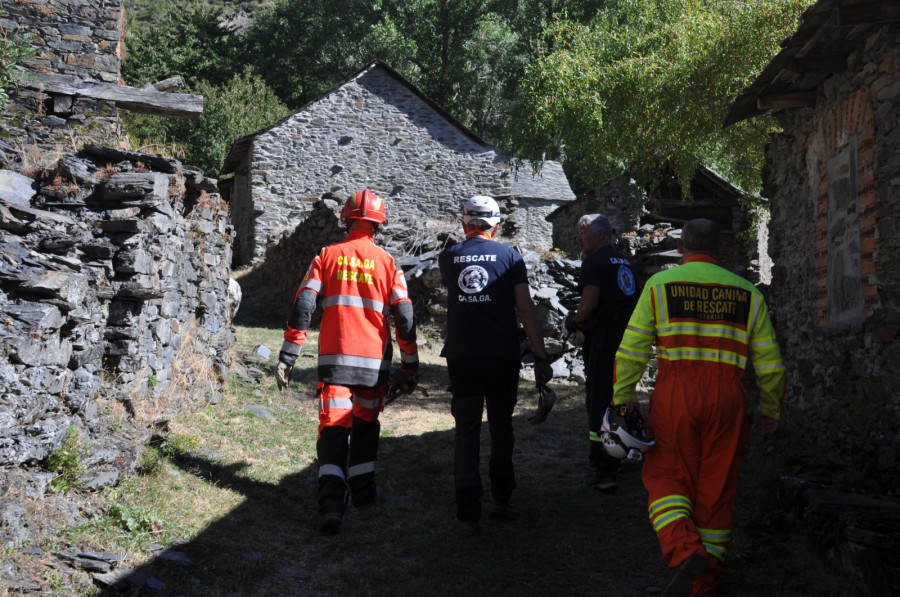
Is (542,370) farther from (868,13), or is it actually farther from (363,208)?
(868,13)

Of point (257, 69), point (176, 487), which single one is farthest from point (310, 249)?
point (257, 69)

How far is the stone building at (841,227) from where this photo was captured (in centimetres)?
470

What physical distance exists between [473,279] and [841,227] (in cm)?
283

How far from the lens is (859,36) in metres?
5.09

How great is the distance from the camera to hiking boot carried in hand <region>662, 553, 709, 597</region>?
127 inches

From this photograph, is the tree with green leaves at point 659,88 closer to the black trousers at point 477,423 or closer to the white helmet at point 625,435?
the black trousers at point 477,423

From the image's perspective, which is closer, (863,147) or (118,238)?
(863,147)

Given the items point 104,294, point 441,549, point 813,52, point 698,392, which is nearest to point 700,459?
point 698,392

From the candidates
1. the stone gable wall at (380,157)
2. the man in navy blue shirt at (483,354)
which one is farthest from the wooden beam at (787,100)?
the stone gable wall at (380,157)

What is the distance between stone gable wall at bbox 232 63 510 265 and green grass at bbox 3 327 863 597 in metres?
16.3

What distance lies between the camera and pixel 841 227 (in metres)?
5.62

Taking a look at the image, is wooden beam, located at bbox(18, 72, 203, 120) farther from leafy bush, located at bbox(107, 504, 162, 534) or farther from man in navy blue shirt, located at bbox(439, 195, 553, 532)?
leafy bush, located at bbox(107, 504, 162, 534)

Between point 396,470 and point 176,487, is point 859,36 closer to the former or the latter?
point 396,470

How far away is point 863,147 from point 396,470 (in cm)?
419
